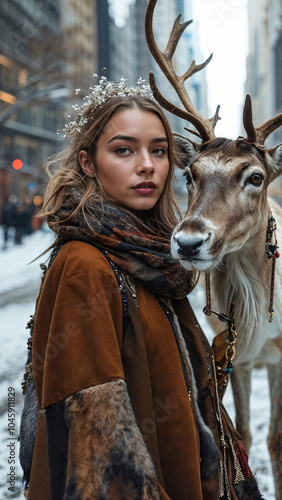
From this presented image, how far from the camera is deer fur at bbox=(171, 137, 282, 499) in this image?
2.34 m

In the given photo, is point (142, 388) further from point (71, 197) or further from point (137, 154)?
point (137, 154)

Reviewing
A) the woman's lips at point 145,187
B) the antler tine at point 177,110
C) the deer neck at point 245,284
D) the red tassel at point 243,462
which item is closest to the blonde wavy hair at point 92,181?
the woman's lips at point 145,187

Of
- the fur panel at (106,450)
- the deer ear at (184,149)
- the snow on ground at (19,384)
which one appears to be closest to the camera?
the fur panel at (106,450)

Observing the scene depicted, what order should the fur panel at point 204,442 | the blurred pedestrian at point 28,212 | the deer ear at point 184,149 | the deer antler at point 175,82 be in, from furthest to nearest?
the blurred pedestrian at point 28,212 < the deer ear at point 184,149 < the deer antler at point 175,82 < the fur panel at point 204,442

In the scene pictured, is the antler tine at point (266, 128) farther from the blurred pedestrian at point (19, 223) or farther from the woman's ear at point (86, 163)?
the blurred pedestrian at point (19, 223)

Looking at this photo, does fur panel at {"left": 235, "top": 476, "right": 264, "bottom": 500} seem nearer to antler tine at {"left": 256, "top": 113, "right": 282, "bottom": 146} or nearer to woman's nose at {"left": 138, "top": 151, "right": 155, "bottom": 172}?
woman's nose at {"left": 138, "top": 151, "right": 155, "bottom": 172}

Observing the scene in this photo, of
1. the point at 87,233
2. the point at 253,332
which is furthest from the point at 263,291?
the point at 87,233

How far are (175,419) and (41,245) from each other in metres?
20.3

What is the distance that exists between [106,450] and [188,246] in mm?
989

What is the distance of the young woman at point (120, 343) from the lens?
1559 mm

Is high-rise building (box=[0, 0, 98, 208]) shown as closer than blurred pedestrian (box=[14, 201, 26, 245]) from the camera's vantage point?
No

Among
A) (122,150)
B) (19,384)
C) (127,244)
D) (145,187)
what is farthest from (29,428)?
(19,384)

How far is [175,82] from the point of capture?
366 cm

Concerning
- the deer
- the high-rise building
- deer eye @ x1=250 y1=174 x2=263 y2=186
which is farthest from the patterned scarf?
the high-rise building
